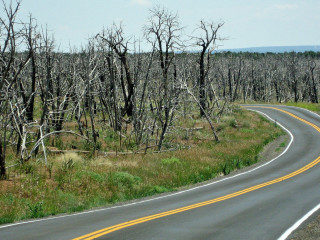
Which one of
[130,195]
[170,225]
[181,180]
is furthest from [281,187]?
[170,225]

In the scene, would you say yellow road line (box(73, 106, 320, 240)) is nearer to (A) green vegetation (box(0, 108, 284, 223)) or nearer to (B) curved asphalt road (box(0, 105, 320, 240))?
(B) curved asphalt road (box(0, 105, 320, 240))

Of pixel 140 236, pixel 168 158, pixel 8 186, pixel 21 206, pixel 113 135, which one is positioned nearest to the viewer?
pixel 140 236

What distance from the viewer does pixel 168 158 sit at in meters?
24.8

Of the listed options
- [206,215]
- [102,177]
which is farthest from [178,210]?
[102,177]

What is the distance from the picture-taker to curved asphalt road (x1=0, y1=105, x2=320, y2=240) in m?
10.7

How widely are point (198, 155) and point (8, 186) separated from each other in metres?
13.7

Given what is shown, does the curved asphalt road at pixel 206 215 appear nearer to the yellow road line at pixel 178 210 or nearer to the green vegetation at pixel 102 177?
the yellow road line at pixel 178 210

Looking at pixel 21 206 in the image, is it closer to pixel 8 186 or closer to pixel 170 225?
pixel 8 186

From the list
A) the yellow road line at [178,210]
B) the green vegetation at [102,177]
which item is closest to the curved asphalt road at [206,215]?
the yellow road line at [178,210]

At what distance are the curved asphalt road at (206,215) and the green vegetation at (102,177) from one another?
1432mm

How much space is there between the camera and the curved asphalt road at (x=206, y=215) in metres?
10.7

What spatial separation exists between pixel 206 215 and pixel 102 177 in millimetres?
6668

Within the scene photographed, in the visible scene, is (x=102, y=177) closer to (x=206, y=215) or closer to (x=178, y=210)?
(x=178, y=210)

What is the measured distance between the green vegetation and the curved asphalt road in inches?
56.4
